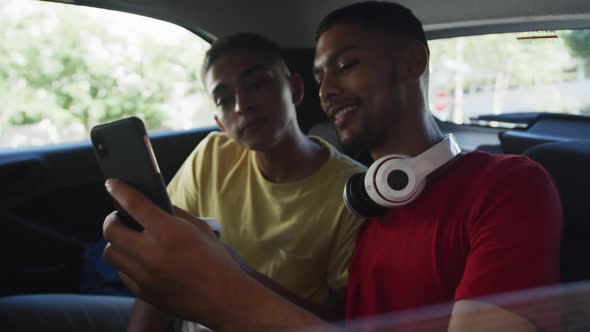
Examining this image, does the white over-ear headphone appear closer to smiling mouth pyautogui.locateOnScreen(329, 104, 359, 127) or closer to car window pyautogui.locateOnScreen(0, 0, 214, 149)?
smiling mouth pyautogui.locateOnScreen(329, 104, 359, 127)

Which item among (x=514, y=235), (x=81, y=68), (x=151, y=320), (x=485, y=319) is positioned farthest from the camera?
(x=81, y=68)

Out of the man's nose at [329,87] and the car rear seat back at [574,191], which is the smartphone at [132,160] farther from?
the car rear seat back at [574,191]

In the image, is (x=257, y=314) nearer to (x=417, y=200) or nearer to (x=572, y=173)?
(x=417, y=200)

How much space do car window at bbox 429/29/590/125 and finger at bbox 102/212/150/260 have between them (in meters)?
1.07

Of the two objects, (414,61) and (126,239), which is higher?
(414,61)

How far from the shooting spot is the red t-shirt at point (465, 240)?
0.83 meters

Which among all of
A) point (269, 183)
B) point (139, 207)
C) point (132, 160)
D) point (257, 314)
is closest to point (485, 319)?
point (257, 314)

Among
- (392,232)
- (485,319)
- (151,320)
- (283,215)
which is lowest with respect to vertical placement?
(151,320)

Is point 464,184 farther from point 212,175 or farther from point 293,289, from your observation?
point 212,175

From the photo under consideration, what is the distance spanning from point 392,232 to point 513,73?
1.01 metres

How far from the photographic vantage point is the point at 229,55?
157 cm

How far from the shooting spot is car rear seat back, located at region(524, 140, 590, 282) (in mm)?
1076

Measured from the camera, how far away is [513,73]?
1.79m

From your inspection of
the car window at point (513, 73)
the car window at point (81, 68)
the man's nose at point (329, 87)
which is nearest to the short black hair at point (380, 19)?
the man's nose at point (329, 87)
